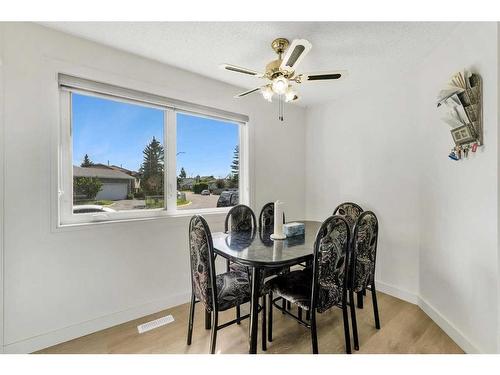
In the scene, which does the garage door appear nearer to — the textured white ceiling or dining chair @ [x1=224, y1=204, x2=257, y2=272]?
dining chair @ [x1=224, y1=204, x2=257, y2=272]

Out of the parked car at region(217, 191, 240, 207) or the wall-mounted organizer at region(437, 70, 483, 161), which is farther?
the parked car at region(217, 191, 240, 207)

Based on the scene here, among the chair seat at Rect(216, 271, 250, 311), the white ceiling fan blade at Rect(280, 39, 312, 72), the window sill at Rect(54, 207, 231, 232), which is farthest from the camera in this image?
the window sill at Rect(54, 207, 231, 232)

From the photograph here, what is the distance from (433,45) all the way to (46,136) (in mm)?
3160

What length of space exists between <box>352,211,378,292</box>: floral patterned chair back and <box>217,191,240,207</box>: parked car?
162 centimetres

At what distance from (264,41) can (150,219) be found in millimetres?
1848

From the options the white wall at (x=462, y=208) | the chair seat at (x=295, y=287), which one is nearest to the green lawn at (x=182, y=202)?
the chair seat at (x=295, y=287)

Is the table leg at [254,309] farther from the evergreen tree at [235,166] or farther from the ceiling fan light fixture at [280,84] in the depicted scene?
the evergreen tree at [235,166]

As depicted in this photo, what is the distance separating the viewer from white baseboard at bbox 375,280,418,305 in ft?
7.89

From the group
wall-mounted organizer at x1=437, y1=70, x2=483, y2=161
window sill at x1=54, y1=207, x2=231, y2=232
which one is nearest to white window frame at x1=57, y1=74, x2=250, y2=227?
window sill at x1=54, y1=207, x2=231, y2=232

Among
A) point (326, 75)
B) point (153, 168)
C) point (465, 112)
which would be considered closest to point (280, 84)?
point (326, 75)

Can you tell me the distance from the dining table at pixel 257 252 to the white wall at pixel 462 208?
1111mm

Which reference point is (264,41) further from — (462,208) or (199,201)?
(462,208)

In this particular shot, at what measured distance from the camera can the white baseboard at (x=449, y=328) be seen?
5.47 feet

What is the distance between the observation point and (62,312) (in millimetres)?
1813
